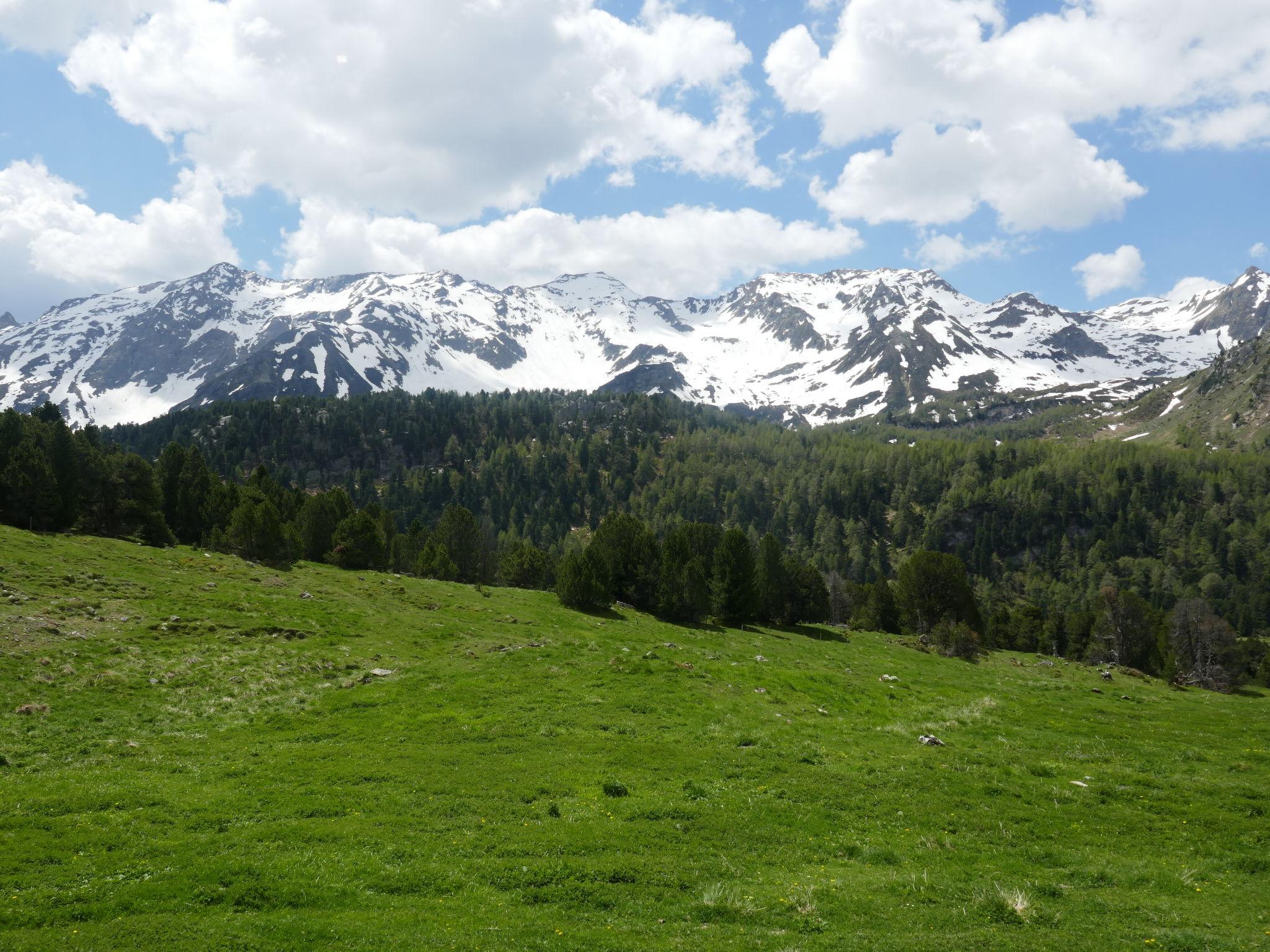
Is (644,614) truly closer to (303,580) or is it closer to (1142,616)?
(303,580)

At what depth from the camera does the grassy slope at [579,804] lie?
13.0 m

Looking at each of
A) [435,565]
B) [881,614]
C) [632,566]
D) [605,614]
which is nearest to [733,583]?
[632,566]

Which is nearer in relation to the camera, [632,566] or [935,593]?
[632,566]

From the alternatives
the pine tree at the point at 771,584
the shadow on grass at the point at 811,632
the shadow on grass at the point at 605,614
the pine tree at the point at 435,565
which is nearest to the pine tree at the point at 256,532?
the pine tree at the point at 435,565

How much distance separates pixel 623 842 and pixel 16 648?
32079 millimetres

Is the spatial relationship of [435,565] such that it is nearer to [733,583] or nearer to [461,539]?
[461,539]

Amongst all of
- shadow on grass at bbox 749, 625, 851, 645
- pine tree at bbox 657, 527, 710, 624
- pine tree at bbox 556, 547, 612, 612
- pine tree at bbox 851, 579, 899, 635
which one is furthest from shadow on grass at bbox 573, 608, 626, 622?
pine tree at bbox 851, 579, 899, 635

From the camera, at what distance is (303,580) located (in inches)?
2409

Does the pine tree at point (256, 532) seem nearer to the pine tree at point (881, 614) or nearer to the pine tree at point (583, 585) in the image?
the pine tree at point (583, 585)

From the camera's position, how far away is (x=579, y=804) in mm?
18984

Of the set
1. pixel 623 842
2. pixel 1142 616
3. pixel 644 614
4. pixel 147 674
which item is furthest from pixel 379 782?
pixel 1142 616

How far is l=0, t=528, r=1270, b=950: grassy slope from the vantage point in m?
13.0

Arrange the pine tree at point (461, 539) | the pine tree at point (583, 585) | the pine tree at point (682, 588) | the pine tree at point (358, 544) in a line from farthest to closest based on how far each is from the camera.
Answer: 1. the pine tree at point (461, 539)
2. the pine tree at point (358, 544)
3. the pine tree at point (682, 588)
4. the pine tree at point (583, 585)

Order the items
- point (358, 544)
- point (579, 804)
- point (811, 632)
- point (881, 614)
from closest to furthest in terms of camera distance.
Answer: point (579, 804), point (811, 632), point (358, 544), point (881, 614)
